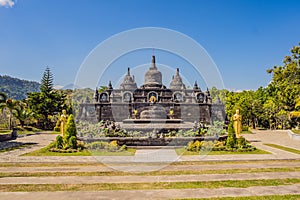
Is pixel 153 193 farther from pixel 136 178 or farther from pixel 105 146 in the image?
pixel 105 146

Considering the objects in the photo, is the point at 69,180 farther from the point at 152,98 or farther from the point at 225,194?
the point at 152,98

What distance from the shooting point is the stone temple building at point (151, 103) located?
41844mm

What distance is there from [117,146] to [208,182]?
8.31 meters

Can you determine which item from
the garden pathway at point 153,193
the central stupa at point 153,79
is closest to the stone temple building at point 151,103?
the central stupa at point 153,79

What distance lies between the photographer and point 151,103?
136 ft

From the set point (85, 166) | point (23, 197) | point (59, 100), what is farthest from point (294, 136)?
point (59, 100)

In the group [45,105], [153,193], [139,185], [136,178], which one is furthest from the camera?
[45,105]

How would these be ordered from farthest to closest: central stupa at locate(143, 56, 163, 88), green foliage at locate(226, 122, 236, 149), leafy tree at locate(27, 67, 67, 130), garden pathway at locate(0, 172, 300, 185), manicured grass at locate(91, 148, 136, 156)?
central stupa at locate(143, 56, 163, 88) < leafy tree at locate(27, 67, 67, 130) < green foliage at locate(226, 122, 236, 149) < manicured grass at locate(91, 148, 136, 156) < garden pathway at locate(0, 172, 300, 185)

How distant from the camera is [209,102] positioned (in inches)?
1743

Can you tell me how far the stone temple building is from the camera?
41844 millimetres

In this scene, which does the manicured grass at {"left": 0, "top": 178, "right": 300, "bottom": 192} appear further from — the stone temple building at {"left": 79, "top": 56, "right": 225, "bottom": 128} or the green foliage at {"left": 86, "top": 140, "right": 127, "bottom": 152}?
the stone temple building at {"left": 79, "top": 56, "right": 225, "bottom": 128}

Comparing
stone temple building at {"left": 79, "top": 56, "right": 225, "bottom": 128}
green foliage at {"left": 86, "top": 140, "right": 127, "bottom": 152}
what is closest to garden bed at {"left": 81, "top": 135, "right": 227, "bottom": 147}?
green foliage at {"left": 86, "top": 140, "right": 127, "bottom": 152}

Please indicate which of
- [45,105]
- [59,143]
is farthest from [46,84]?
[59,143]

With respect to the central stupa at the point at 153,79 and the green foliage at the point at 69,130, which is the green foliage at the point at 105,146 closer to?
the green foliage at the point at 69,130
